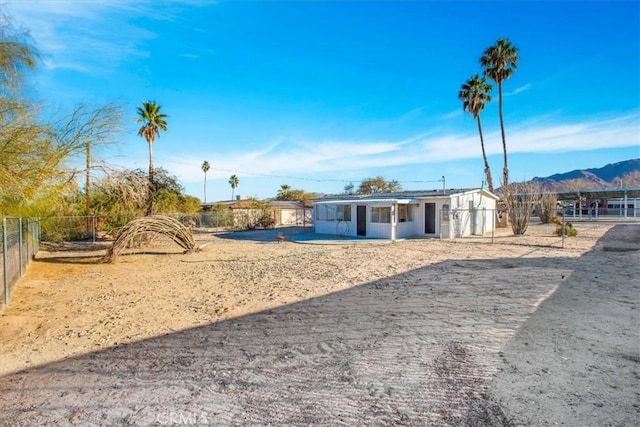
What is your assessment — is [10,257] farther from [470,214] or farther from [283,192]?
[283,192]

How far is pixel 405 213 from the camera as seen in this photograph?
23.8m

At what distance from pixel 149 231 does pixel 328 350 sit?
44.5 feet

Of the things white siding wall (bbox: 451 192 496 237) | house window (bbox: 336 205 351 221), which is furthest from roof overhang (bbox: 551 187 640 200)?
house window (bbox: 336 205 351 221)

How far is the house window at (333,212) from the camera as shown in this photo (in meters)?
25.6

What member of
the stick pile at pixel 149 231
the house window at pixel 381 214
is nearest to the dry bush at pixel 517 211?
the house window at pixel 381 214

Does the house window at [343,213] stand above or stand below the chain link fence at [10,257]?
above

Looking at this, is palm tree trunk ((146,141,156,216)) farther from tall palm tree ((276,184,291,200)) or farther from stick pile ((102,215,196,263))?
tall palm tree ((276,184,291,200))

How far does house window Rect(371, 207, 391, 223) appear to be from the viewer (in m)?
22.4

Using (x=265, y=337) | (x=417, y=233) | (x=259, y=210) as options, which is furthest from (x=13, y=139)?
(x=259, y=210)

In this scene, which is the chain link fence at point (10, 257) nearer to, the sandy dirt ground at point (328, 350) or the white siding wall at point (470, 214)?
the sandy dirt ground at point (328, 350)

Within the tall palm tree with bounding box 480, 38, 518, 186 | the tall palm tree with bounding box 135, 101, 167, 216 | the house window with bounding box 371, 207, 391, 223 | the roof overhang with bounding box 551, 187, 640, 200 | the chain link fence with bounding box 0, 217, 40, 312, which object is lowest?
the chain link fence with bounding box 0, 217, 40, 312

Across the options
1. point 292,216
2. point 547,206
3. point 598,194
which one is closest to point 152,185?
point 292,216

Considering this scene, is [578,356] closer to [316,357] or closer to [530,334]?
[530,334]

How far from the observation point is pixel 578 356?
495cm
